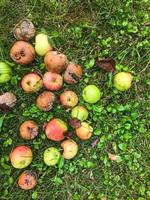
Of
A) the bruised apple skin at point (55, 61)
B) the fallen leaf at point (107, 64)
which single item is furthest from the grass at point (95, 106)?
the bruised apple skin at point (55, 61)

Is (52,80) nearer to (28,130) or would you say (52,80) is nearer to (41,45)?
(41,45)

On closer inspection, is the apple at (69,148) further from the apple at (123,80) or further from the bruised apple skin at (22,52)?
the bruised apple skin at (22,52)

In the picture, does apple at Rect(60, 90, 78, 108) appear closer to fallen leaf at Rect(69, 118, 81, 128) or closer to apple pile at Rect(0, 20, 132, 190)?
apple pile at Rect(0, 20, 132, 190)

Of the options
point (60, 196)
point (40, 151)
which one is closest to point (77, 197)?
point (60, 196)

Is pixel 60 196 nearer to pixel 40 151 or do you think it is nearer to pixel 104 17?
pixel 40 151

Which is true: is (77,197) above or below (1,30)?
below

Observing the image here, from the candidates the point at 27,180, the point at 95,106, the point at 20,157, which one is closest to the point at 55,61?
the point at 95,106
